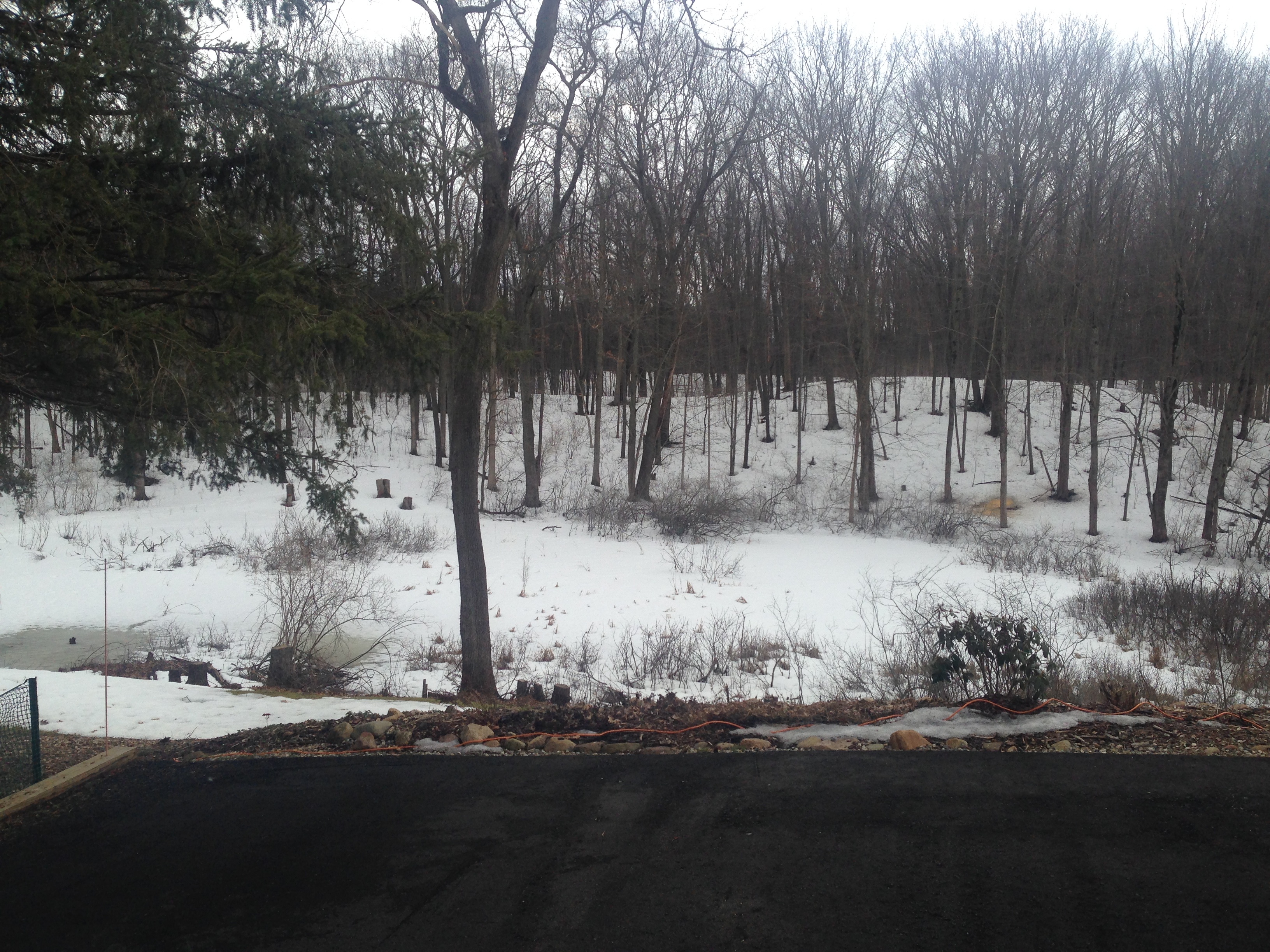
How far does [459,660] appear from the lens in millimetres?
12211

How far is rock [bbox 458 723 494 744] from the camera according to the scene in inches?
249

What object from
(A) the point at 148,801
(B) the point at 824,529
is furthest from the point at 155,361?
(B) the point at 824,529

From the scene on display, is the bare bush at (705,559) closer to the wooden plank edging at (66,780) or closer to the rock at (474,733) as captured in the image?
the rock at (474,733)

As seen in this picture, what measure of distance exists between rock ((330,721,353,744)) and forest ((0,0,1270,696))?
4.82ft

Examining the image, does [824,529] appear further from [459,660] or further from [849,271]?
[459,660]

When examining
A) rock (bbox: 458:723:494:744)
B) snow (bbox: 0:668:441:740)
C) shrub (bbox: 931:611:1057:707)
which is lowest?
snow (bbox: 0:668:441:740)

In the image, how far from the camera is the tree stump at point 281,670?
10.5 meters

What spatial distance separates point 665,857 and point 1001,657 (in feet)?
11.5

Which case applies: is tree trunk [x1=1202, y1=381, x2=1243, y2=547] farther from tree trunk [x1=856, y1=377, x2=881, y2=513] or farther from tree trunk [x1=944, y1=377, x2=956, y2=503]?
tree trunk [x1=856, y1=377, x2=881, y2=513]

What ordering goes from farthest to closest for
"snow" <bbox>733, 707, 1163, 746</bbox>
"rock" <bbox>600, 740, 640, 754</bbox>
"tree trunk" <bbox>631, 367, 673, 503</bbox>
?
"tree trunk" <bbox>631, 367, 673, 503</bbox> < "snow" <bbox>733, 707, 1163, 746</bbox> < "rock" <bbox>600, 740, 640, 754</bbox>

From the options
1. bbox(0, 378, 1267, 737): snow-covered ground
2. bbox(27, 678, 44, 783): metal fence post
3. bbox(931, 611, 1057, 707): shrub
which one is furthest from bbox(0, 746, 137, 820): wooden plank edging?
bbox(931, 611, 1057, 707): shrub

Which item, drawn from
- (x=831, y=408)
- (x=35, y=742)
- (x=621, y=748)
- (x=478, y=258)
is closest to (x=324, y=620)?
(x=478, y=258)

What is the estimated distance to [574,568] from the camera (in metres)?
18.3

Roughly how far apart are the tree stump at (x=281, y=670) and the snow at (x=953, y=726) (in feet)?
21.1
